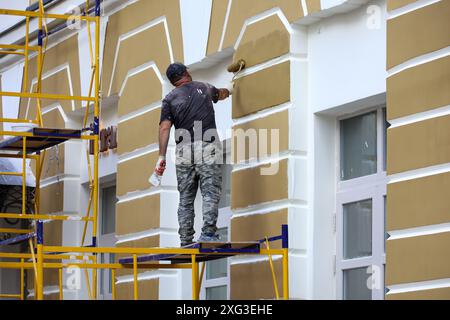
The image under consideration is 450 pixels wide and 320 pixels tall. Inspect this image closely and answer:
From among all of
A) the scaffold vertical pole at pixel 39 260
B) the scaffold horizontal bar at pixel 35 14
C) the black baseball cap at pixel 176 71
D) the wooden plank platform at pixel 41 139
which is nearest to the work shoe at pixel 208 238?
the scaffold vertical pole at pixel 39 260

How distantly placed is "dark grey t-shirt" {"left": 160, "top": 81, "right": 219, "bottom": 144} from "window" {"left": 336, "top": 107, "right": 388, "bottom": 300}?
1064 mm

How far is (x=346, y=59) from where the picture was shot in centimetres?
991

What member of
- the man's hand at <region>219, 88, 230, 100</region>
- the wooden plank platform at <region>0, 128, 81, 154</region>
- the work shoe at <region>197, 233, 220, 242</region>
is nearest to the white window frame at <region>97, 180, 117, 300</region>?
the wooden plank platform at <region>0, 128, 81, 154</region>

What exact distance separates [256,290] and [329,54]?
77.3 inches

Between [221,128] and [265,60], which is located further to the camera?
[221,128]

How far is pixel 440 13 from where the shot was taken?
28.1 feet

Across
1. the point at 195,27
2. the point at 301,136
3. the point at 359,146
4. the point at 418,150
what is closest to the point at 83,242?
the point at 195,27

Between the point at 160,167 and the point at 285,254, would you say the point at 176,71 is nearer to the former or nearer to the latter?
the point at 160,167

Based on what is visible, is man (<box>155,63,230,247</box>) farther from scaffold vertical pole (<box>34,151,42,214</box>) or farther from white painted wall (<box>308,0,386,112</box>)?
scaffold vertical pole (<box>34,151,42,214</box>)

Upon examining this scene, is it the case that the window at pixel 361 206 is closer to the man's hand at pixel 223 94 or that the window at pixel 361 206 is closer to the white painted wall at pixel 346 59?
the white painted wall at pixel 346 59

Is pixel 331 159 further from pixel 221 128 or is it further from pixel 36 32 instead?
pixel 36 32

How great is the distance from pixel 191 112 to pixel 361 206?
4.87 ft
